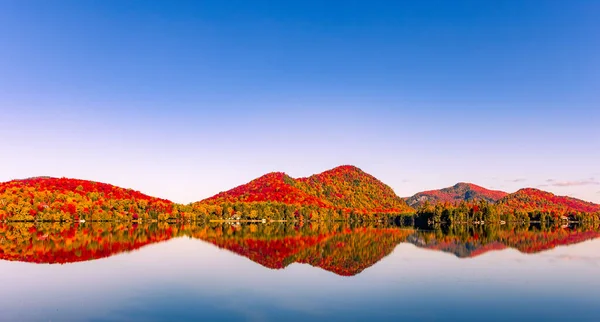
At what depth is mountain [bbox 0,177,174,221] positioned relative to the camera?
147500mm

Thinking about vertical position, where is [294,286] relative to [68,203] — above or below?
below

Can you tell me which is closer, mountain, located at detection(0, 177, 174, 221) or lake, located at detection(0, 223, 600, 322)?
lake, located at detection(0, 223, 600, 322)

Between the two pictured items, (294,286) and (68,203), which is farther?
(68,203)

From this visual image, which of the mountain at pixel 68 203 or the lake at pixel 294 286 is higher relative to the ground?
the mountain at pixel 68 203

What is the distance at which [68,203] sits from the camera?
158 meters

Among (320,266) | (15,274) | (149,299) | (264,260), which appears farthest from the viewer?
(264,260)

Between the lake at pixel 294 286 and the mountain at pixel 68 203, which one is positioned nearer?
the lake at pixel 294 286

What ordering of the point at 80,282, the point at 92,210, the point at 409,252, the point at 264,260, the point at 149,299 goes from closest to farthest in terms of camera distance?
the point at 149,299, the point at 80,282, the point at 264,260, the point at 409,252, the point at 92,210

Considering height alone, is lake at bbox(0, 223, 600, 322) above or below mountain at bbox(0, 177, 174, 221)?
Result: below

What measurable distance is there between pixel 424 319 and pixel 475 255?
33983mm

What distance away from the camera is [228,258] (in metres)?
50.6

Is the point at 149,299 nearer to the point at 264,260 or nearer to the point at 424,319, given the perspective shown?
the point at 424,319

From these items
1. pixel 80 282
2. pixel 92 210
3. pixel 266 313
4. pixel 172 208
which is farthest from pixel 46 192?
pixel 266 313

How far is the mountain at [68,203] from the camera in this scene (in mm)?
147500
